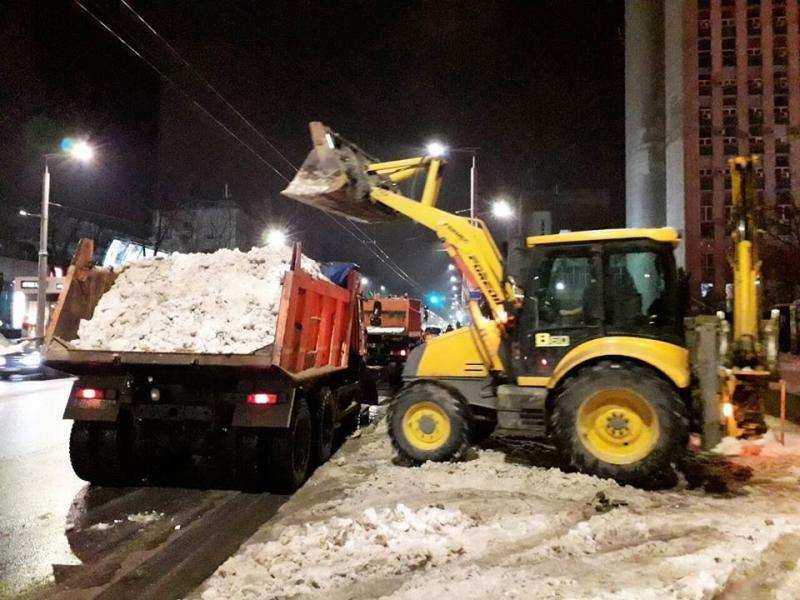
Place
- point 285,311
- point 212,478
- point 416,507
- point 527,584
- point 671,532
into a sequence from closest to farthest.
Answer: point 527,584, point 671,532, point 416,507, point 285,311, point 212,478

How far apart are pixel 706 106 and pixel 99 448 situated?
82.2 m

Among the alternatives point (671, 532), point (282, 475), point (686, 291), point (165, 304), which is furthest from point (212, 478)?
point (686, 291)

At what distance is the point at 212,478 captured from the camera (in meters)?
7.88

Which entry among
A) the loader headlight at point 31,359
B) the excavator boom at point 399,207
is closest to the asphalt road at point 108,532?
the excavator boom at point 399,207

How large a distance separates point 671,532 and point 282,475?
3.75 meters

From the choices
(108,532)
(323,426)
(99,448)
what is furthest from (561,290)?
(99,448)

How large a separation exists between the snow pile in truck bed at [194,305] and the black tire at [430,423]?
77.9 inches

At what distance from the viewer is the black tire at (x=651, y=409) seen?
6.62 m

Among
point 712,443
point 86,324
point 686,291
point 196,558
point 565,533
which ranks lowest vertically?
point 196,558

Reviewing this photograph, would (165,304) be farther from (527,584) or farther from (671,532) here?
(671,532)

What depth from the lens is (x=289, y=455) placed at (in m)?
6.94

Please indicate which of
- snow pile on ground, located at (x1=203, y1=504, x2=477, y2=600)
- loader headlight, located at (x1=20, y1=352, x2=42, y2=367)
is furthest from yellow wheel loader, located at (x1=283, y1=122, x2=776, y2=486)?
loader headlight, located at (x1=20, y1=352, x2=42, y2=367)

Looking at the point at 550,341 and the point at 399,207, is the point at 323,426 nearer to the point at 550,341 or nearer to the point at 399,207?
the point at 399,207

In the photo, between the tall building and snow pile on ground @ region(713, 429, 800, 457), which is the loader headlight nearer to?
snow pile on ground @ region(713, 429, 800, 457)
